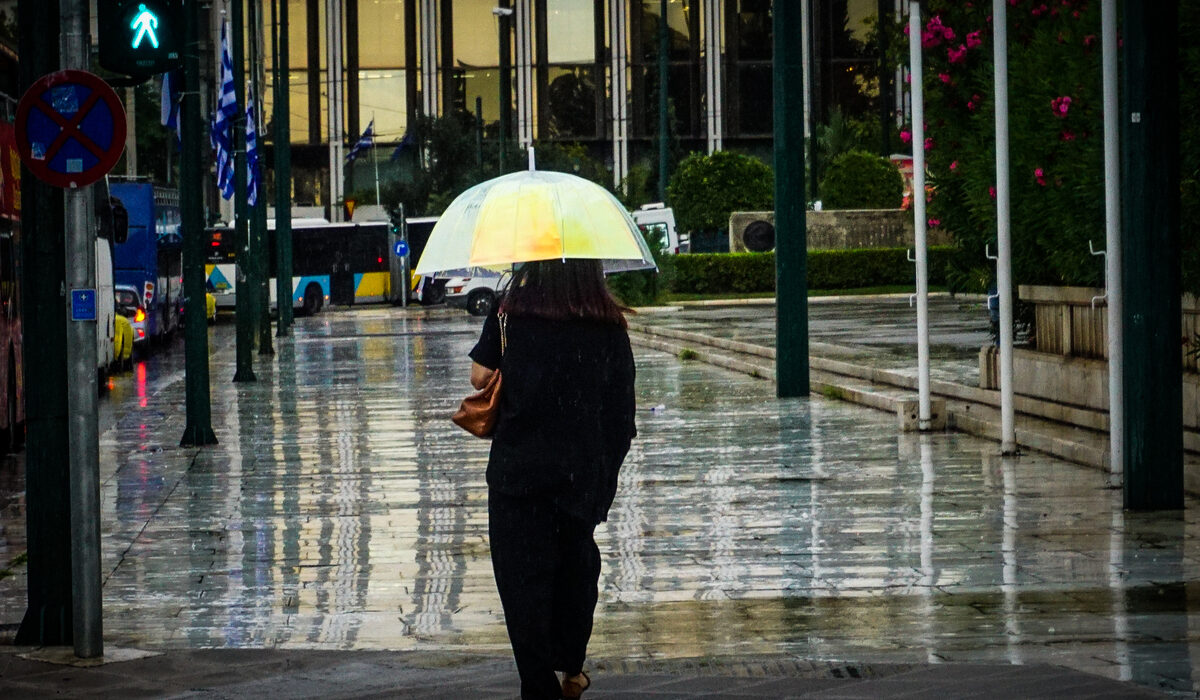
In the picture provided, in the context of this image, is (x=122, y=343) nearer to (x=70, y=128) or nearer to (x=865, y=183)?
(x=70, y=128)

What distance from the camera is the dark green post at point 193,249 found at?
16.1 meters

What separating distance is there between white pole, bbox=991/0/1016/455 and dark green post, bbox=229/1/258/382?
12.4 m

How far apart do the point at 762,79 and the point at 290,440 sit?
64.8 m

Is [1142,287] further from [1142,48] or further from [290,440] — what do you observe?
[290,440]

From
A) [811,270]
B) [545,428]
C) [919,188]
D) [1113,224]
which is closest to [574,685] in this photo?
[545,428]

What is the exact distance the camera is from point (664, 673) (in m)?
6.82

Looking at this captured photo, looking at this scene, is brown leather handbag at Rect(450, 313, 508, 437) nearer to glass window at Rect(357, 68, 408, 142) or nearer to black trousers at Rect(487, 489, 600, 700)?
black trousers at Rect(487, 489, 600, 700)

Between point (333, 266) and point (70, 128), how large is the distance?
53842 millimetres

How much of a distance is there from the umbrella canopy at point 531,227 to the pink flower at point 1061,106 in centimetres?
783

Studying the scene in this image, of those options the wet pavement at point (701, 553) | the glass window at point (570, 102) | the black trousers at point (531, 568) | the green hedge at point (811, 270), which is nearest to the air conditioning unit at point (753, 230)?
the green hedge at point (811, 270)

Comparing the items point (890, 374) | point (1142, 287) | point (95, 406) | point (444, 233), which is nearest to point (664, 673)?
point (444, 233)

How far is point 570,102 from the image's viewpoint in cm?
7856

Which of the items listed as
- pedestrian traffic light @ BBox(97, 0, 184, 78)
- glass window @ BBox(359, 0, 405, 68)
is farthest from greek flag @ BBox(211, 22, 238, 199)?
glass window @ BBox(359, 0, 405, 68)

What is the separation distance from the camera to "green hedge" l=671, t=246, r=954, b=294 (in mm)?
50781
